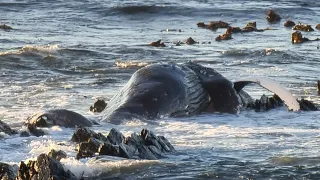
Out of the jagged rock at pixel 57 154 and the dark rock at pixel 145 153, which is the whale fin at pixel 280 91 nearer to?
the dark rock at pixel 145 153

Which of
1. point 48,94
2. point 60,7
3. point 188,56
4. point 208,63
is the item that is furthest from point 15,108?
point 60,7

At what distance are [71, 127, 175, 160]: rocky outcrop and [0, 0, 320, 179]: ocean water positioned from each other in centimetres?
12

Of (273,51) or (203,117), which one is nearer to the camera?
(203,117)

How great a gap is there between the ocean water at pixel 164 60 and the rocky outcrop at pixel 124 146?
0.12 m

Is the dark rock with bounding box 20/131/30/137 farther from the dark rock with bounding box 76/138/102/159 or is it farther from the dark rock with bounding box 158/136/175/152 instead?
the dark rock with bounding box 158/136/175/152

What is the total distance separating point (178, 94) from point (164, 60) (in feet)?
22.6

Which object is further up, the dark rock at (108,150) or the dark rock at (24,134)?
the dark rock at (108,150)

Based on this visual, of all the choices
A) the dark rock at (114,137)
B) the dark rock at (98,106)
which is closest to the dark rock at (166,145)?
the dark rock at (114,137)

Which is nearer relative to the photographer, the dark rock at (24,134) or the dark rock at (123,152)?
the dark rock at (123,152)

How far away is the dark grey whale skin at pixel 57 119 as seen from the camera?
8297 mm

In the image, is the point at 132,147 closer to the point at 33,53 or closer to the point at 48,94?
the point at 48,94

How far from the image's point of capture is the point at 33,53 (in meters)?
16.3

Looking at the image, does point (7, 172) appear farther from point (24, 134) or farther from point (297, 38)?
point (297, 38)

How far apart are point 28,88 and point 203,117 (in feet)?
12.0
